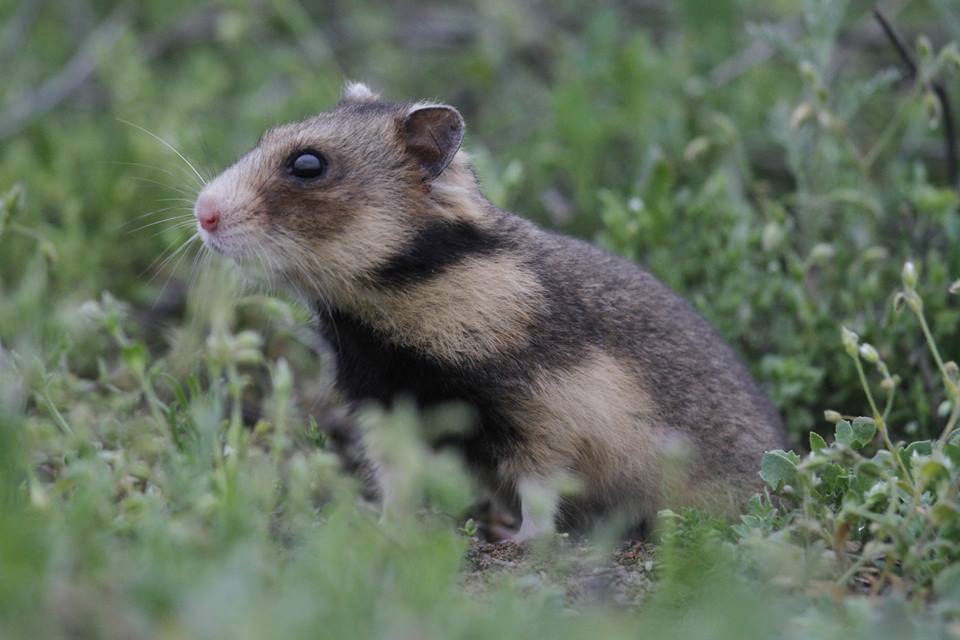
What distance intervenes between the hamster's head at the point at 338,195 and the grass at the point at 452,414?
244 mm

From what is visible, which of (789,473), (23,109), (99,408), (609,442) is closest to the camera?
(789,473)

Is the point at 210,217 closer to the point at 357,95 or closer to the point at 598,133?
the point at 357,95

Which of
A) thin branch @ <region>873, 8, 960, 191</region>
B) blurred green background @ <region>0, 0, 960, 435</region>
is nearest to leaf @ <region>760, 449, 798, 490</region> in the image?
blurred green background @ <region>0, 0, 960, 435</region>

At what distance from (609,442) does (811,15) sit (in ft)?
8.46

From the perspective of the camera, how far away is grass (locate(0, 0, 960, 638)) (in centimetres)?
277

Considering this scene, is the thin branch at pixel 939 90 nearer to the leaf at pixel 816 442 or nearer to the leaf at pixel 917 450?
the leaf at pixel 917 450

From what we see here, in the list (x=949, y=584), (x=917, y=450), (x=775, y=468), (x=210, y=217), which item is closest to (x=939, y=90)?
(x=917, y=450)

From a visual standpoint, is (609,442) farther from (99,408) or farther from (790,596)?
(99,408)

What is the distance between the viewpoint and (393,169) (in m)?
4.63

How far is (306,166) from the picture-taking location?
15.0 feet

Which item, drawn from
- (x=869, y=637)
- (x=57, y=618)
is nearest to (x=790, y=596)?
(x=869, y=637)

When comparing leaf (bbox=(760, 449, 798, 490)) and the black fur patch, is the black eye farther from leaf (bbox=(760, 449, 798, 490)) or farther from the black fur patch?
leaf (bbox=(760, 449, 798, 490))

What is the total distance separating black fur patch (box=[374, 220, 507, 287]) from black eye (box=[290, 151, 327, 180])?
0.45 metres

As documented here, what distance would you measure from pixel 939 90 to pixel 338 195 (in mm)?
3075
